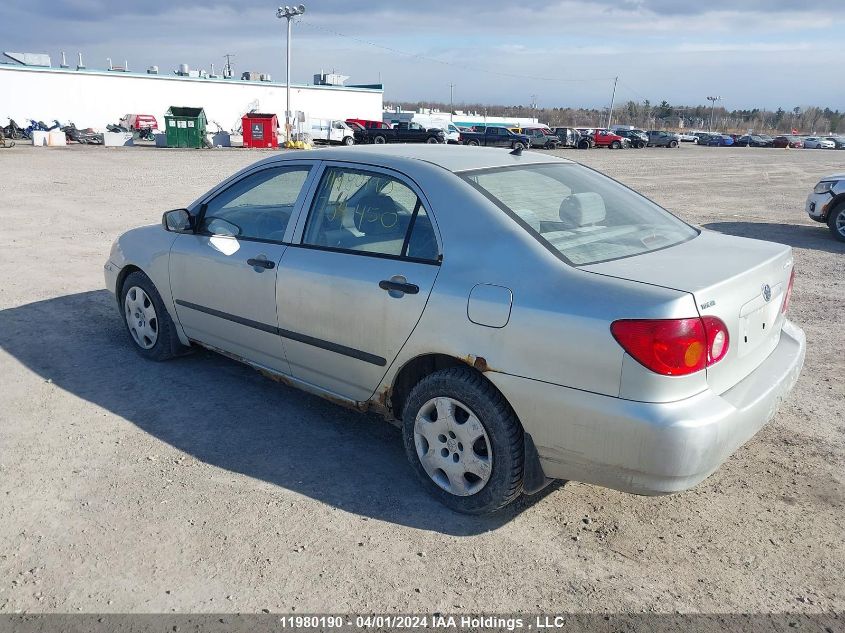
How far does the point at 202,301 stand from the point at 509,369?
2.48 meters

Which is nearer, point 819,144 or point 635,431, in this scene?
point 635,431

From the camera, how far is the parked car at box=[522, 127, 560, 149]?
5119cm

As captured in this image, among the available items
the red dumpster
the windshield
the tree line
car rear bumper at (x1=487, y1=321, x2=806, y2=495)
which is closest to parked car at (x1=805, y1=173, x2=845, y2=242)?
the windshield

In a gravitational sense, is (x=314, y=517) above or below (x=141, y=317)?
below

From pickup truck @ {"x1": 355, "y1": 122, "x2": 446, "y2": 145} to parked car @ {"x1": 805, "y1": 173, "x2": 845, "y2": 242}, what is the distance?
113 feet

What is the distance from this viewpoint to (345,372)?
152 inches

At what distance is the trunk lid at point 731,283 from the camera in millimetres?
2914

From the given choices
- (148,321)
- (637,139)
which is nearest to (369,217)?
(148,321)

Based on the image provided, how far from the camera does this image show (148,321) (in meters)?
5.26

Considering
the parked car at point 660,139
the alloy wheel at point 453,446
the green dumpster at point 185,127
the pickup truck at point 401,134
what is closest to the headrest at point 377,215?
the alloy wheel at point 453,446

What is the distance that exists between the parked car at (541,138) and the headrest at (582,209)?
48.6 m

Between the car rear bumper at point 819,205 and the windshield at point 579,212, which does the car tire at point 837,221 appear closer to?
the car rear bumper at point 819,205

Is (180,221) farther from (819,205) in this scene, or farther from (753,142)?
(753,142)

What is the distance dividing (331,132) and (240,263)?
44.3m
